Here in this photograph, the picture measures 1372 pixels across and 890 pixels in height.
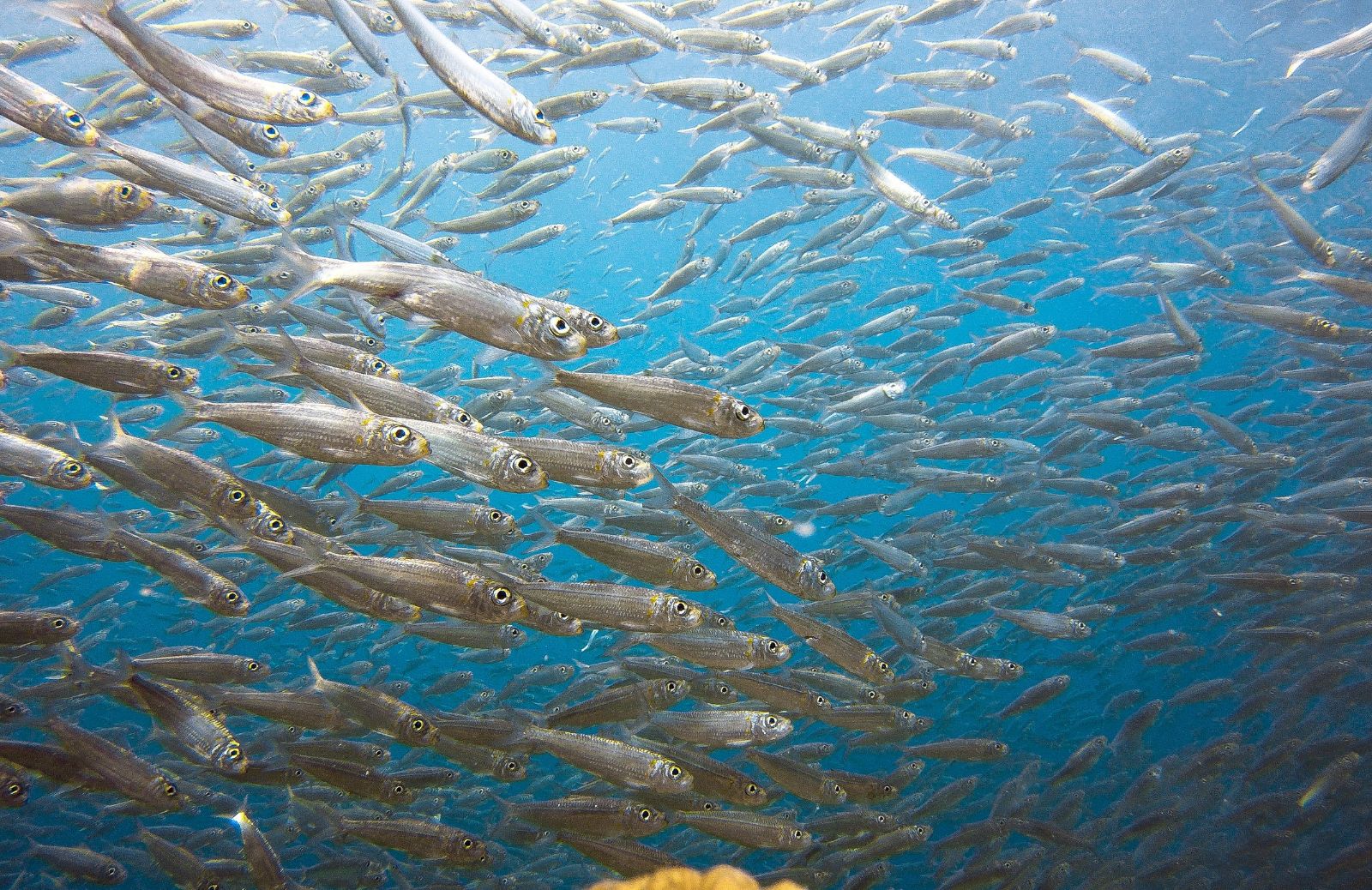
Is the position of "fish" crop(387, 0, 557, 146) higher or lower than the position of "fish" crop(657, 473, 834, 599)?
higher

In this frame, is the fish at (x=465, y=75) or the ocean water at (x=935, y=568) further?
the ocean water at (x=935, y=568)

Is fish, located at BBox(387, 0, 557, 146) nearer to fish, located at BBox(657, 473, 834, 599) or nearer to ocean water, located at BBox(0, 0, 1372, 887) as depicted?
ocean water, located at BBox(0, 0, 1372, 887)

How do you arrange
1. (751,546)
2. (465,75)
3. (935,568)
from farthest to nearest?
(935,568)
(751,546)
(465,75)

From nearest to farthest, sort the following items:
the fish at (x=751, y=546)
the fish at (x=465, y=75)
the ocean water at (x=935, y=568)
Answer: the fish at (x=465, y=75) → the fish at (x=751, y=546) → the ocean water at (x=935, y=568)

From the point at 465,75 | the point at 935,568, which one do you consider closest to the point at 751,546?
the point at 465,75

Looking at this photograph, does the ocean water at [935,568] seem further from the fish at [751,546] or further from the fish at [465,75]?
the fish at [465,75]

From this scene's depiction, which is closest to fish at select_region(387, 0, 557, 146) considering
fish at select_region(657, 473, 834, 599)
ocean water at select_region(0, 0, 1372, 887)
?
ocean water at select_region(0, 0, 1372, 887)

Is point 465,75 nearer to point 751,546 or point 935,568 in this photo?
point 751,546

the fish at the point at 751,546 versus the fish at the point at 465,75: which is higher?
the fish at the point at 465,75

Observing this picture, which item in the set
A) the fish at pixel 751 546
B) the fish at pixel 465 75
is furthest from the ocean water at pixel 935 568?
the fish at pixel 465 75

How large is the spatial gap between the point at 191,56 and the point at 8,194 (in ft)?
3.89

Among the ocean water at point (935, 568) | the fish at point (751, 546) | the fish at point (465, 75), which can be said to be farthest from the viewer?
the ocean water at point (935, 568)

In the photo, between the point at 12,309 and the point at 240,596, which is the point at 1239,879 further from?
the point at 12,309

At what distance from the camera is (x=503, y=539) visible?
3744 mm
